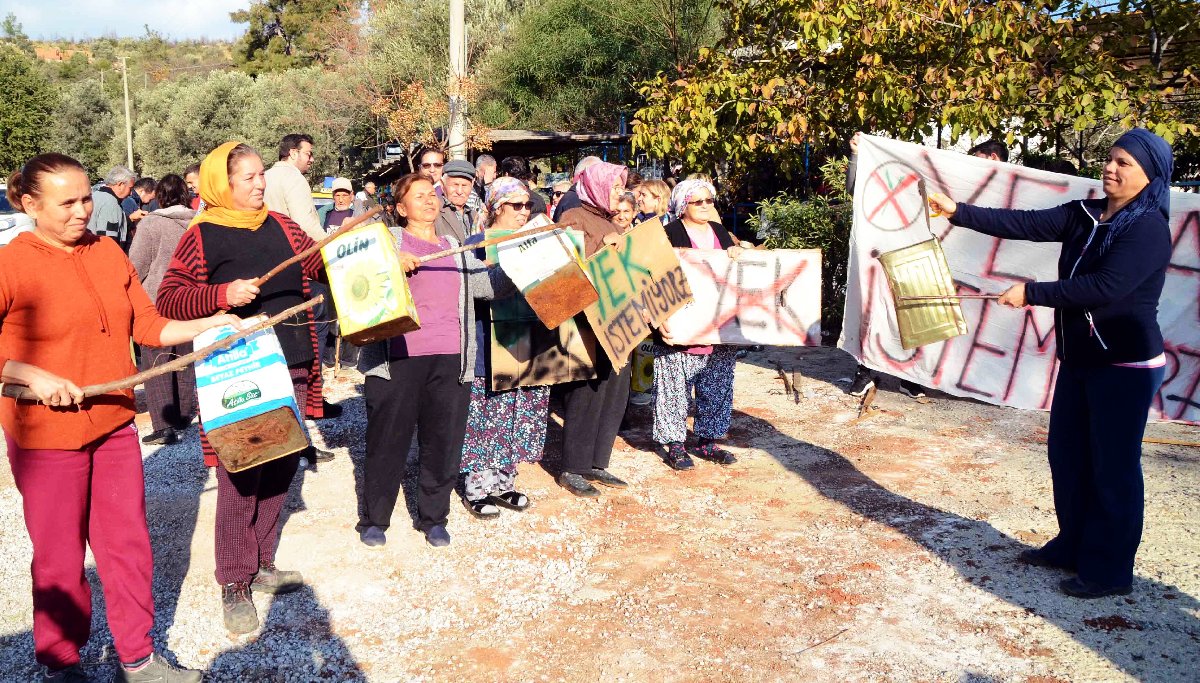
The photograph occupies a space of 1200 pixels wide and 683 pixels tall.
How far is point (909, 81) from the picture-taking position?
8.45 metres

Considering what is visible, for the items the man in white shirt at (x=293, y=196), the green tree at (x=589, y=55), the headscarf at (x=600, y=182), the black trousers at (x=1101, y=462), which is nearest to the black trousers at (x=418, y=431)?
the headscarf at (x=600, y=182)

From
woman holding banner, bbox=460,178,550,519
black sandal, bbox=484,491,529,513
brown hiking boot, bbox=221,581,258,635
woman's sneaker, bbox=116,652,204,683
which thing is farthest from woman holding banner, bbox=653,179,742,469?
woman's sneaker, bbox=116,652,204,683

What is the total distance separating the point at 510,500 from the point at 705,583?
1.50m

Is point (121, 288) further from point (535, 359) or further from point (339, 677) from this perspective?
point (535, 359)

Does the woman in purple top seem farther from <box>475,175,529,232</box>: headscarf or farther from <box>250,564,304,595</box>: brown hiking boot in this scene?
<box>250,564,304,595</box>: brown hiking boot

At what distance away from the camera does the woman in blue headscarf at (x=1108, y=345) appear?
13.2 ft

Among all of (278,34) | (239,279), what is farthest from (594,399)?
(278,34)

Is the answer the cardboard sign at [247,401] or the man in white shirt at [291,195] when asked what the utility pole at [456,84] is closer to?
the man in white shirt at [291,195]

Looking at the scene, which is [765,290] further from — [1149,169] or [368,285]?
[368,285]

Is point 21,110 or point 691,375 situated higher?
point 21,110

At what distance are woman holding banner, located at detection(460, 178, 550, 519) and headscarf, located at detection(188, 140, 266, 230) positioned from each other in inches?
58.4

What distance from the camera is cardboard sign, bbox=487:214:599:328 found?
4.69m

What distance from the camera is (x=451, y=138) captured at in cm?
1575

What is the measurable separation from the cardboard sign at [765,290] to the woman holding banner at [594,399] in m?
0.77
